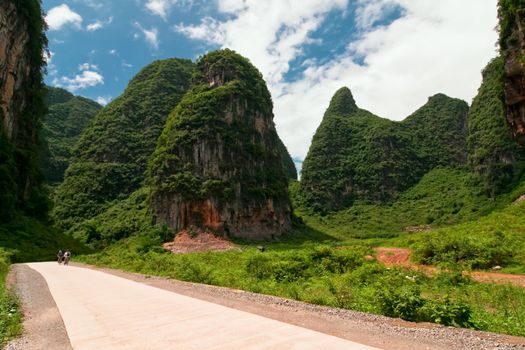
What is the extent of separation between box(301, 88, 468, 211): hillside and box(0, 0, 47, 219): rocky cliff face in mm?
64483

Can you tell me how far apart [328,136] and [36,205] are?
78.6 meters

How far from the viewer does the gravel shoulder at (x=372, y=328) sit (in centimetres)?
500

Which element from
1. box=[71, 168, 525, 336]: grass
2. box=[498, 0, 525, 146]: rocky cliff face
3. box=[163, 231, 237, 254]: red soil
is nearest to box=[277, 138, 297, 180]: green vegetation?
box=[163, 231, 237, 254]: red soil

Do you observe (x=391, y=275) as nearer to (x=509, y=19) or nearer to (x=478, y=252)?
(x=478, y=252)

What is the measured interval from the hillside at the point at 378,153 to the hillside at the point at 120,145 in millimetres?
41081

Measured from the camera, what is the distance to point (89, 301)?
8727 millimetres

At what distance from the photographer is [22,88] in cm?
3856

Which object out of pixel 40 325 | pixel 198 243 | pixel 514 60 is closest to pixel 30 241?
pixel 198 243

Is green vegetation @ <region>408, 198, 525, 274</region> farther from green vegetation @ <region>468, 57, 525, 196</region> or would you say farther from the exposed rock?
green vegetation @ <region>468, 57, 525, 196</region>

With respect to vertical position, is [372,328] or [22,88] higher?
[22,88]

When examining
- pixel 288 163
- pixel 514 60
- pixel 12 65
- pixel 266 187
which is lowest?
pixel 266 187

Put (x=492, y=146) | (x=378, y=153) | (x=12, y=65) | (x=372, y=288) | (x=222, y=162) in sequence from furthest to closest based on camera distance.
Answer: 1. (x=378, y=153)
2. (x=492, y=146)
3. (x=222, y=162)
4. (x=12, y=65)
5. (x=372, y=288)

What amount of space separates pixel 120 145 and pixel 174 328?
78.2 metres

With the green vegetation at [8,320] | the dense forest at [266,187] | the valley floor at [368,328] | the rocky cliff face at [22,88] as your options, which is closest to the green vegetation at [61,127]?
the dense forest at [266,187]
